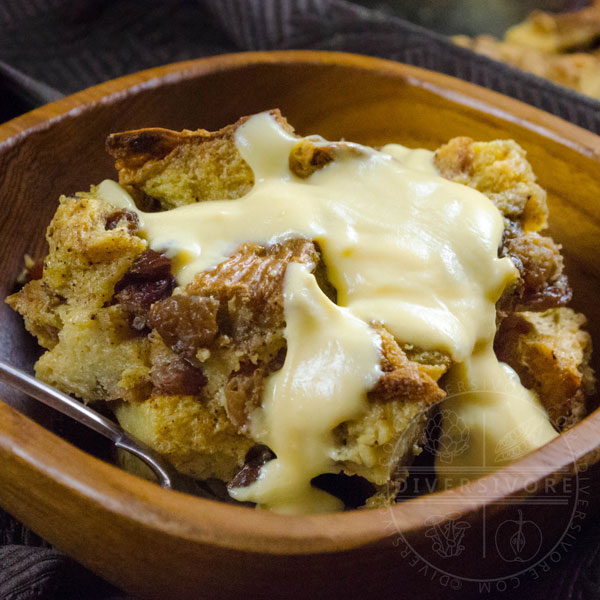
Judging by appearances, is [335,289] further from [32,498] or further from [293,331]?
[32,498]

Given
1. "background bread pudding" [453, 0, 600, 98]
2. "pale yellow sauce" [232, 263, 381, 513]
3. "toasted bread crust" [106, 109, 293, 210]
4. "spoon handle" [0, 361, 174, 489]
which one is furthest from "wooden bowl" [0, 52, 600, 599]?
"background bread pudding" [453, 0, 600, 98]

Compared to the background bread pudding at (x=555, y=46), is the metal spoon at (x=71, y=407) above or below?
above

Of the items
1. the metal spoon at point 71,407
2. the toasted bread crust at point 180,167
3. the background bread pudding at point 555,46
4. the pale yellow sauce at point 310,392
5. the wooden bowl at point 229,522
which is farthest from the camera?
the background bread pudding at point 555,46

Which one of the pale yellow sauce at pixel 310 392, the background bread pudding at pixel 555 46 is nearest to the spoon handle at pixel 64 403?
the pale yellow sauce at pixel 310 392

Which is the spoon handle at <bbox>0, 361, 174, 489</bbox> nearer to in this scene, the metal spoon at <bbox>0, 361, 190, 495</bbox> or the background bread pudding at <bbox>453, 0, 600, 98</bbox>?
the metal spoon at <bbox>0, 361, 190, 495</bbox>

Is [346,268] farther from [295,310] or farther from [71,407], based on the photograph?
[71,407]

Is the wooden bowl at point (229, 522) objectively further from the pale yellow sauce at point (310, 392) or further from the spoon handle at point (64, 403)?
the pale yellow sauce at point (310, 392)

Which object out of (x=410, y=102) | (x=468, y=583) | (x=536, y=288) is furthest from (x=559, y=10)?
(x=468, y=583)
